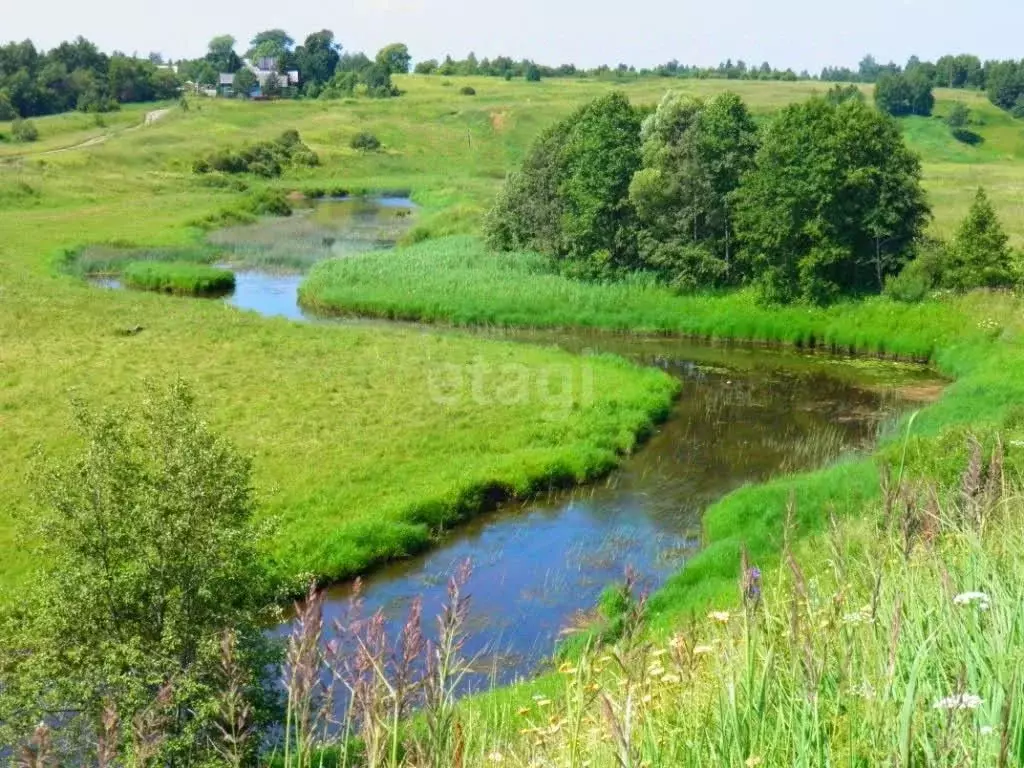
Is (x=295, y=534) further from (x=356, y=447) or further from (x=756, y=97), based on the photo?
(x=756, y=97)

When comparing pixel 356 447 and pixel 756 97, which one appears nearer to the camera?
pixel 356 447

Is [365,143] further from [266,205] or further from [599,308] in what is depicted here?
[599,308]

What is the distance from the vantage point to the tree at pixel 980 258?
41281mm

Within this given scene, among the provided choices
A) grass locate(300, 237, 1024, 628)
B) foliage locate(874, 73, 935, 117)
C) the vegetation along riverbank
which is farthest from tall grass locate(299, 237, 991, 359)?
foliage locate(874, 73, 935, 117)

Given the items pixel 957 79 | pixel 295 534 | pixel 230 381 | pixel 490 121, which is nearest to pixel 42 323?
pixel 230 381

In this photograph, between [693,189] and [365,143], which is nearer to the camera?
[693,189]

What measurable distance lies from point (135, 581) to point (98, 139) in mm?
116254

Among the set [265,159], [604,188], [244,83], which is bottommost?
[265,159]

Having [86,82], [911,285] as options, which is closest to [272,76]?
[86,82]

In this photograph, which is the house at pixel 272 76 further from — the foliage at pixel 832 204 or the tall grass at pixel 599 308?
the foliage at pixel 832 204

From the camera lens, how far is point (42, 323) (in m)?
38.4

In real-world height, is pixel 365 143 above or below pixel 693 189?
above

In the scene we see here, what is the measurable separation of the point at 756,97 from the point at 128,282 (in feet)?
344

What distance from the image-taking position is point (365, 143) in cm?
13062
